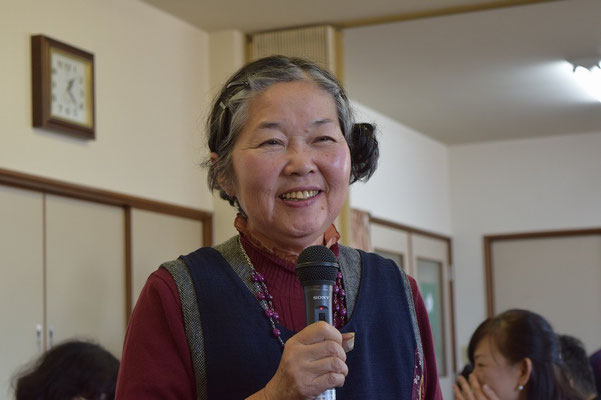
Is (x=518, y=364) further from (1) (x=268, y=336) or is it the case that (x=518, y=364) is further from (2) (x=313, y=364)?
(2) (x=313, y=364)

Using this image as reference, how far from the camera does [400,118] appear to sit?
289 inches

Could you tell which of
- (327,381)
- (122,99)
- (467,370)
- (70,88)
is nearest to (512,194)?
(122,99)

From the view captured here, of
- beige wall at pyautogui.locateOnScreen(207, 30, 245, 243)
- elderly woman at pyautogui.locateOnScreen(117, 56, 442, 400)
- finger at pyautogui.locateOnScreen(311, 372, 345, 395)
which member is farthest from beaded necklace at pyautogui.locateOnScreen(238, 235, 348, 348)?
beige wall at pyautogui.locateOnScreen(207, 30, 245, 243)

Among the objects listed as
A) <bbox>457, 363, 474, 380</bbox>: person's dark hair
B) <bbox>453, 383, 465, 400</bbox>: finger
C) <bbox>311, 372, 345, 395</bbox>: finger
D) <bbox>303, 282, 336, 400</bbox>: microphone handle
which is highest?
<bbox>303, 282, 336, 400</bbox>: microphone handle

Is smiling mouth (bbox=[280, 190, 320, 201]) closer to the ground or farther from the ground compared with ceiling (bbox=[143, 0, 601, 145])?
closer to the ground

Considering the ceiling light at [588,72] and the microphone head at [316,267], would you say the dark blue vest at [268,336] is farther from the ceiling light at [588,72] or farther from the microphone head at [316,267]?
the ceiling light at [588,72]

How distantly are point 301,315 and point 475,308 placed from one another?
7.11m

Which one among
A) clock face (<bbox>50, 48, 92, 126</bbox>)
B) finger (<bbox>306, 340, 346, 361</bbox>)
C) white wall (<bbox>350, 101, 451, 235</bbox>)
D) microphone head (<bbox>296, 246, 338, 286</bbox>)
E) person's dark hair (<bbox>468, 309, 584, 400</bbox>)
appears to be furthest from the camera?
white wall (<bbox>350, 101, 451, 235</bbox>)

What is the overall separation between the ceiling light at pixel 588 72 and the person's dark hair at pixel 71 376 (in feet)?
13.6

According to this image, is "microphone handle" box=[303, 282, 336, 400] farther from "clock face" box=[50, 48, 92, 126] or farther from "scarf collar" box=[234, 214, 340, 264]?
"clock face" box=[50, 48, 92, 126]

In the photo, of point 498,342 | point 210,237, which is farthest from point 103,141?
point 498,342

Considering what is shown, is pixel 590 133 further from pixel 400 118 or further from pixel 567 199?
pixel 400 118

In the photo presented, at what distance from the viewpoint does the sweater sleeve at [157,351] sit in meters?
1.34

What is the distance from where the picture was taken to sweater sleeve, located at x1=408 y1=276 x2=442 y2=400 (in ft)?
5.20
